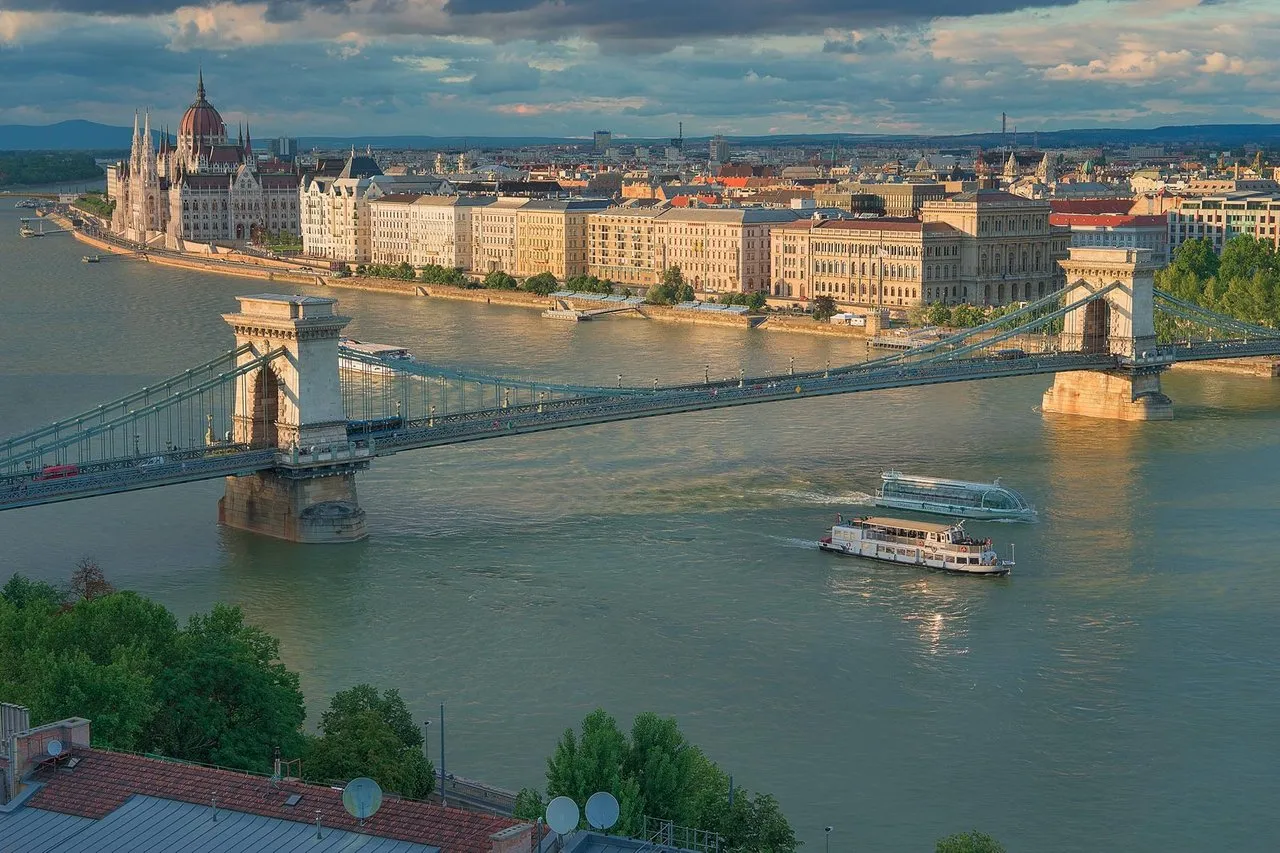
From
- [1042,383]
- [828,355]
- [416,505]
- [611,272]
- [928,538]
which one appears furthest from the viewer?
[611,272]

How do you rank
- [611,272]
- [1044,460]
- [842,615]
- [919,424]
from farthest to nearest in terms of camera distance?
1. [611,272]
2. [919,424]
3. [1044,460]
4. [842,615]

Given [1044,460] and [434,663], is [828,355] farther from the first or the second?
[434,663]

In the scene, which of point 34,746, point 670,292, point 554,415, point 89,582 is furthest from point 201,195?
point 34,746

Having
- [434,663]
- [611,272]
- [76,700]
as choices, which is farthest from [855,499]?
[611,272]

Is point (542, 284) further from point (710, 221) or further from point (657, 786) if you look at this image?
point (657, 786)

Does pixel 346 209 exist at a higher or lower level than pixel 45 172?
lower

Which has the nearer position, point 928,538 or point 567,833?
point 567,833
